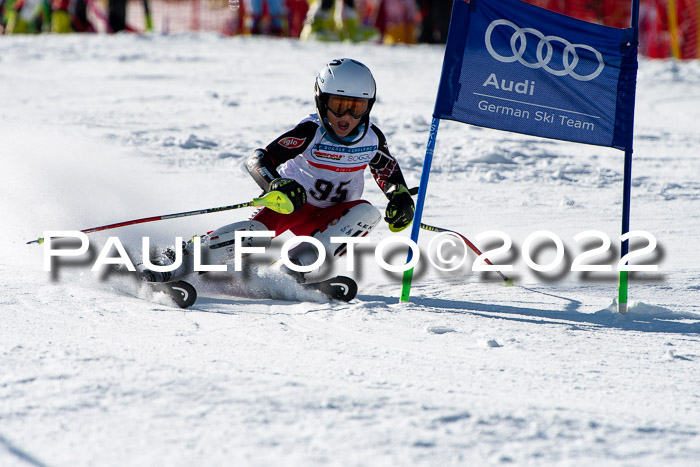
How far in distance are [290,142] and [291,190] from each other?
1.43 ft

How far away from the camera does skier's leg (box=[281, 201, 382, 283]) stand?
475 cm

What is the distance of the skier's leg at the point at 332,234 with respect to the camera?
187 inches

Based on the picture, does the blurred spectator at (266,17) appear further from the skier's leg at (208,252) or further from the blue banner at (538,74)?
the blue banner at (538,74)

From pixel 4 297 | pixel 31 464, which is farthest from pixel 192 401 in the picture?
pixel 4 297

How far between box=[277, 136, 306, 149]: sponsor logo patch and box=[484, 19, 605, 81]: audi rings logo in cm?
122

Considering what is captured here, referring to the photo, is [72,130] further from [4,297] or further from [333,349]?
[333,349]

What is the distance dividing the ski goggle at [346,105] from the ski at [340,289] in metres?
0.97

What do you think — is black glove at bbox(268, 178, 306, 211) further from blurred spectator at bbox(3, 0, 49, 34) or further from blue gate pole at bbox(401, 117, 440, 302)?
blurred spectator at bbox(3, 0, 49, 34)

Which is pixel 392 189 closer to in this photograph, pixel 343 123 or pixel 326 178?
pixel 326 178

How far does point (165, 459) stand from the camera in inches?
99.6

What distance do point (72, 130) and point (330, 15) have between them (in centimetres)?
990

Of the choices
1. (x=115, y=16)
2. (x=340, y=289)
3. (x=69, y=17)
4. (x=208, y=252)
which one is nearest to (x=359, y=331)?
(x=340, y=289)

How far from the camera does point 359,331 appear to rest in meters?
3.97

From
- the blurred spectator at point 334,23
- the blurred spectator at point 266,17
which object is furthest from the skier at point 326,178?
the blurred spectator at point 266,17
